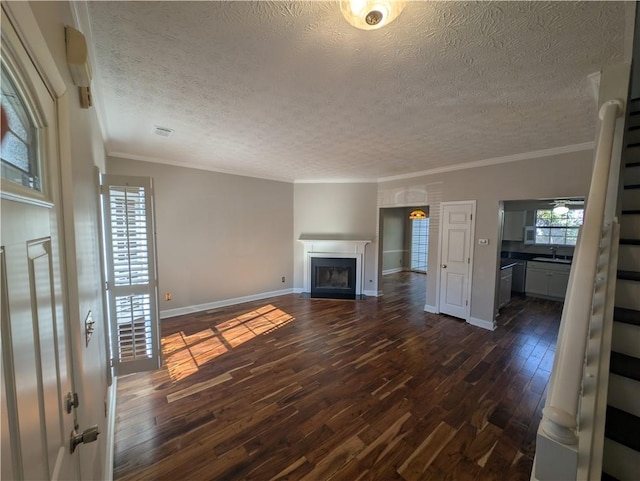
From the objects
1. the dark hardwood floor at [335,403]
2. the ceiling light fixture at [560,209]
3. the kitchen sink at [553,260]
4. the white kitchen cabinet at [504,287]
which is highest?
the ceiling light fixture at [560,209]

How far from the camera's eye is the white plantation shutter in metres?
2.29

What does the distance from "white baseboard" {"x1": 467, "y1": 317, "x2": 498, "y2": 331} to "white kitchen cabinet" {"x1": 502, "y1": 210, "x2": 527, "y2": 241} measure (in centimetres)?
348

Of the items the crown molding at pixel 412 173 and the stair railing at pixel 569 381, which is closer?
the stair railing at pixel 569 381

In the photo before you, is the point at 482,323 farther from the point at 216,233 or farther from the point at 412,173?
the point at 216,233

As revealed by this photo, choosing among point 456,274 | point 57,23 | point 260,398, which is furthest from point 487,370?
point 57,23

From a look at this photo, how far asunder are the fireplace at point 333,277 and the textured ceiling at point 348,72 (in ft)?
9.91

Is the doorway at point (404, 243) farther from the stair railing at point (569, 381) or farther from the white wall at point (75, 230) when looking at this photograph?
the white wall at point (75, 230)

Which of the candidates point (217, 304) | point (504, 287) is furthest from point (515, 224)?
point (217, 304)

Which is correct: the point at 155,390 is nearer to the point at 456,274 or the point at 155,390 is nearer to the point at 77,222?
the point at 77,222

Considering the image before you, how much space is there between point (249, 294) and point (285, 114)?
3913mm

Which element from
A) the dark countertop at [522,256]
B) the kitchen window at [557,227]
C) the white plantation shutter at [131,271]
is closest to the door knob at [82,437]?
the white plantation shutter at [131,271]

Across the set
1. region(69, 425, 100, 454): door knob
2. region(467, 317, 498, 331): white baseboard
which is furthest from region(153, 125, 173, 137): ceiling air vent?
region(467, 317, 498, 331): white baseboard

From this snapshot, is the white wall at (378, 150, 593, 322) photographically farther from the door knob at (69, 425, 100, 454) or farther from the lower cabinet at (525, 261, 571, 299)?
the door knob at (69, 425, 100, 454)

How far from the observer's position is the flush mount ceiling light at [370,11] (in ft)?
3.83
